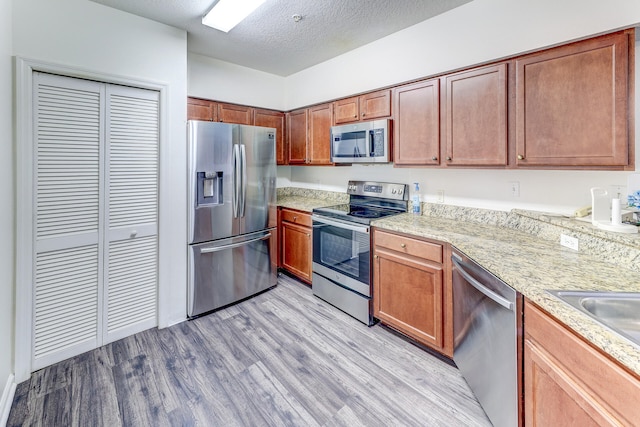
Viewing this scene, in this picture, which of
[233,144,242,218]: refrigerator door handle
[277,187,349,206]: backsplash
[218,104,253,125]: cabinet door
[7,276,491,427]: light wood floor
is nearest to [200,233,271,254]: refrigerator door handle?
[233,144,242,218]: refrigerator door handle

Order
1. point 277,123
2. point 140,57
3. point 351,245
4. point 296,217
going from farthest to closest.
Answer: point 277,123 < point 296,217 < point 351,245 < point 140,57

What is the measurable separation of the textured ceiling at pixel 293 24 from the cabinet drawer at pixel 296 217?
5.83ft

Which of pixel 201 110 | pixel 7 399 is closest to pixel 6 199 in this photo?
pixel 7 399

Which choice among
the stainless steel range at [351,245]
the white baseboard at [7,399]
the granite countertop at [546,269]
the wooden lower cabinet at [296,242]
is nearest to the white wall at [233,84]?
the wooden lower cabinet at [296,242]

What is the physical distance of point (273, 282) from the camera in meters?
3.40

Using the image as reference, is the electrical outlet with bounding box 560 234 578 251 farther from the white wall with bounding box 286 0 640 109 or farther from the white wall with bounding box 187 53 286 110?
the white wall with bounding box 187 53 286 110

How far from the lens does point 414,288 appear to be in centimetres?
222

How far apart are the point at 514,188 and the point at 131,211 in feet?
10.1

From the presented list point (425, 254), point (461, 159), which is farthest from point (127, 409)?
point (461, 159)

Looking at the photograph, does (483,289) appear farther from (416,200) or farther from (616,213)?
(416,200)

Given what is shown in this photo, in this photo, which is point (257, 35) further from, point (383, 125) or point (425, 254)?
point (425, 254)

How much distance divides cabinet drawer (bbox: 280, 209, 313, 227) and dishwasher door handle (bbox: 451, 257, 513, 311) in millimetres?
1723

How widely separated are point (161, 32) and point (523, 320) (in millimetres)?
3248

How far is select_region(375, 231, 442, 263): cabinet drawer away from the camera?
6.77 ft
